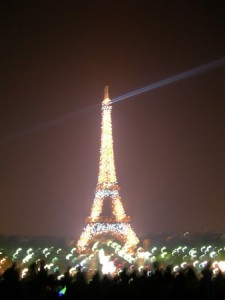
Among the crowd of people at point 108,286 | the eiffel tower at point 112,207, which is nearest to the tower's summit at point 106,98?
the eiffel tower at point 112,207

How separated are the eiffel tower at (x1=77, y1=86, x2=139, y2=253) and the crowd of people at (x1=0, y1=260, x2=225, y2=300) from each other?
33111 millimetres

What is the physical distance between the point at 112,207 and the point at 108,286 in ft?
114

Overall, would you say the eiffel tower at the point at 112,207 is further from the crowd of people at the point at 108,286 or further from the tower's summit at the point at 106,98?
the crowd of people at the point at 108,286

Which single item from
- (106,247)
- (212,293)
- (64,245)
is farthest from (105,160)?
(212,293)

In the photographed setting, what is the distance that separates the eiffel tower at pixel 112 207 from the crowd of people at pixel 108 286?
3311cm

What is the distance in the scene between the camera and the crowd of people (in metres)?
7.12

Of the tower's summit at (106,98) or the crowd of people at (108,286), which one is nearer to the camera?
the crowd of people at (108,286)

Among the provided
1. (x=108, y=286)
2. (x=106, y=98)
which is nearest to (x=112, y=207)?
(x=106, y=98)

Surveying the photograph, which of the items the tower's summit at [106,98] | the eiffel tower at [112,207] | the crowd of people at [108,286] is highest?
the tower's summit at [106,98]

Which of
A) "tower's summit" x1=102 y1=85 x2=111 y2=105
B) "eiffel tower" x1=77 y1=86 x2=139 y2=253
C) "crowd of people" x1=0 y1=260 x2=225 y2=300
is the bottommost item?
"crowd of people" x1=0 y1=260 x2=225 y2=300

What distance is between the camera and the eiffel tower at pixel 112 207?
4175 cm

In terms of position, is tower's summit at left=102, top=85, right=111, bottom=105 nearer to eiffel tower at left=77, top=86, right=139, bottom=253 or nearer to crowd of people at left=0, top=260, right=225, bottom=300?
eiffel tower at left=77, top=86, right=139, bottom=253

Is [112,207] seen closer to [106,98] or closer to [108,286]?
[106,98]

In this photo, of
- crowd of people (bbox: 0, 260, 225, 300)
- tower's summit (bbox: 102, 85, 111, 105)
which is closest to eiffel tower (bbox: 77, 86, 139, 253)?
tower's summit (bbox: 102, 85, 111, 105)
